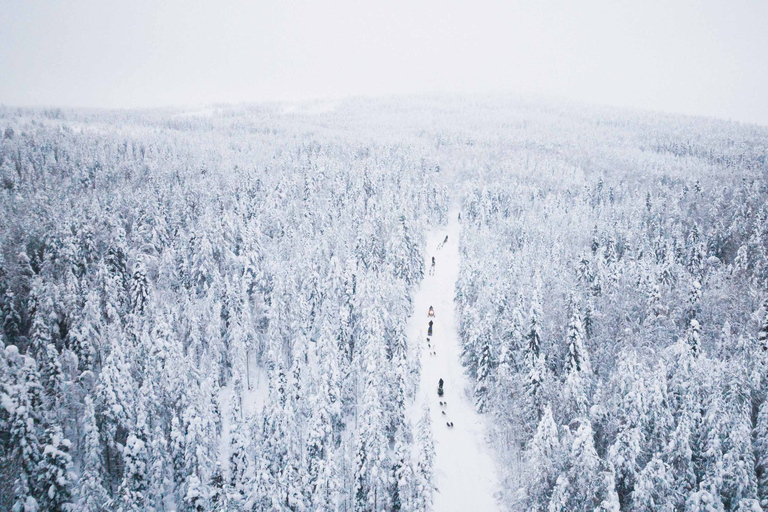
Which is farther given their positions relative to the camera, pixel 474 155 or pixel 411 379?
pixel 474 155

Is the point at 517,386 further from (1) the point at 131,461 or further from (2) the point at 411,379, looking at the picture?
(1) the point at 131,461

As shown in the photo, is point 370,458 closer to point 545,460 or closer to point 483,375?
point 545,460

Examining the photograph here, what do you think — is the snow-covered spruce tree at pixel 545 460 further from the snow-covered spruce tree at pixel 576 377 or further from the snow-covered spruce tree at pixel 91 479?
the snow-covered spruce tree at pixel 91 479

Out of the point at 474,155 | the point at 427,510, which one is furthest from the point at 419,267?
the point at 474,155

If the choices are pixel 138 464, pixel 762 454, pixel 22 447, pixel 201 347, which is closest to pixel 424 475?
pixel 138 464

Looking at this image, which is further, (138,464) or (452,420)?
(452,420)
